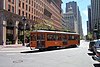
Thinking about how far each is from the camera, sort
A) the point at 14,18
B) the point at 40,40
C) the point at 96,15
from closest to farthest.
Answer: the point at 40,40, the point at 14,18, the point at 96,15

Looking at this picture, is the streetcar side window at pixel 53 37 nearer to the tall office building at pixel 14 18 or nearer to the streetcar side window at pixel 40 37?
the streetcar side window at pixel 40 37

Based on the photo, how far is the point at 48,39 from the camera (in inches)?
1350

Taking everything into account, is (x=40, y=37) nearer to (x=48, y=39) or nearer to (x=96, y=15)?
(x=48, y=39)

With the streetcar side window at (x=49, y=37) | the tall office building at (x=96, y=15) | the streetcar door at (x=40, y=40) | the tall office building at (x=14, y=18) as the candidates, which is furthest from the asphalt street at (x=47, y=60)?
the tall office building at (x=96, y=15)

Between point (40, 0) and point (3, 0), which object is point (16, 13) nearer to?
point (3, 0)

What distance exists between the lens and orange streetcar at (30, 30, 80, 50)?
3284 cm

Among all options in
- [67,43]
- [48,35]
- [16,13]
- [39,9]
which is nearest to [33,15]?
[39,9]

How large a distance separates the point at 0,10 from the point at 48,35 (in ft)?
88.7

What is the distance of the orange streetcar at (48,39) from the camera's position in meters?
32.8

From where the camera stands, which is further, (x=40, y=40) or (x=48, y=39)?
(x=48, y=39)

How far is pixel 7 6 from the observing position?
61.2 m

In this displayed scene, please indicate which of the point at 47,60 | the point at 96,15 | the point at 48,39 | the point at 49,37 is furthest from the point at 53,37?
the point at 96,15

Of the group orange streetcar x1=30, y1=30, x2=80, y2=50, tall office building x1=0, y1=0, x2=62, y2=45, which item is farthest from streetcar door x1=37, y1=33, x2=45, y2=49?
tall office building x1=0, y1=0, x2=62, y2=45

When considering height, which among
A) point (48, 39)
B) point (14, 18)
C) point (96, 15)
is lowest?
point (48, 39)
